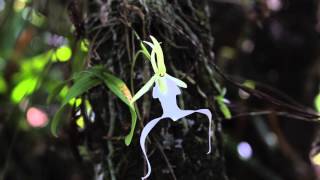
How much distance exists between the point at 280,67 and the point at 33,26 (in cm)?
77

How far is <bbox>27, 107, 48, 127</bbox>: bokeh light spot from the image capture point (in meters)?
1.70

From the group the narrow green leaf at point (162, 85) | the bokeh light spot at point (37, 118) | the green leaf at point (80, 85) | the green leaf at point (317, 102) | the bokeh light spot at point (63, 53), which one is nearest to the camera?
the narrow green leaf at point (162, 85)

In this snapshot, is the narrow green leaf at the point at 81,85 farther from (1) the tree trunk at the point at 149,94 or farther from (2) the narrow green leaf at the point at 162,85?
(2) the narrow green leaf at the point at 162,85

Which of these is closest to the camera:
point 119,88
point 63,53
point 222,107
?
point 119,88

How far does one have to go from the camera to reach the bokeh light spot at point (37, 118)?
5.59 ft

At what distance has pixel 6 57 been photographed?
1.80 meters

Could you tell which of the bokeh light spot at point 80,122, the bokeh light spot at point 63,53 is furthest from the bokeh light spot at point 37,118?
the bokeh light spot at point 80,122

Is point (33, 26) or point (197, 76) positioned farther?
point (33, 26)

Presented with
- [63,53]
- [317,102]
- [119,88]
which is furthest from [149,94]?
[317,102]

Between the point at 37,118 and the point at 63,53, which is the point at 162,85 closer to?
the point at 63,53

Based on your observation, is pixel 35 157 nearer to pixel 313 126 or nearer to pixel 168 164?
pixel 313 126

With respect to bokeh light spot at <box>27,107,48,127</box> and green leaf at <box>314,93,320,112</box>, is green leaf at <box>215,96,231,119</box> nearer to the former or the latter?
green leaf at <box>314,93,320,112</box>

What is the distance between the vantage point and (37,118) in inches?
67.6

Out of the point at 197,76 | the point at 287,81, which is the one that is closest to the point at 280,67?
Answer: the point at 287,81
